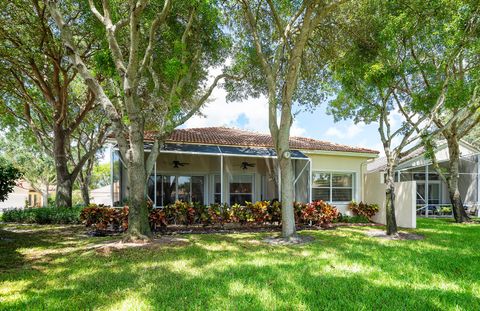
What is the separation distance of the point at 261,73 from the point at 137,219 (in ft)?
28.2

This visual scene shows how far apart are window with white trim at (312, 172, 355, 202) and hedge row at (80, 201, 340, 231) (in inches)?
142

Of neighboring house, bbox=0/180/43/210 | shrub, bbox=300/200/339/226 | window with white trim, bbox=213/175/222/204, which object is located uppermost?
window with white trim, bbox=213/175/222/204

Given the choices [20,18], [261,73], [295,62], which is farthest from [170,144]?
[20,18]

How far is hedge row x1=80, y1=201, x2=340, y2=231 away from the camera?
40.7 ft

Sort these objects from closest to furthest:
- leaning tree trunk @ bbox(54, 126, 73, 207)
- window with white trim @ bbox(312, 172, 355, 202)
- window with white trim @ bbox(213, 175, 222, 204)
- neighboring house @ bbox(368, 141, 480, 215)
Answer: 1. leaning tree trunk @ bbox(54, 126, 73, 207)
2. window with white trim @ bbox(312, 172, 355, 202)
3. window with white trim @ bbox(213, 175, 222, 204)
4. neighboring house @ bbox(368, 141, 480, 215)

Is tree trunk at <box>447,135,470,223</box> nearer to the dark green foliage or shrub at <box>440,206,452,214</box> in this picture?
shrub at <box>440,206,452,214</box>

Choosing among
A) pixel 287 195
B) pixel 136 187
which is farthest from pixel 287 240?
pixel 136 187

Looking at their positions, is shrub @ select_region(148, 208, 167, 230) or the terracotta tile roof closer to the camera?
shrub @ select_region(148, 208, 167, 230)

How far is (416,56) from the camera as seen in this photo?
45.6ft

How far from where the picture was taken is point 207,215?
1356cm

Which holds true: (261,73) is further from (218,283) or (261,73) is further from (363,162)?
(218,283)

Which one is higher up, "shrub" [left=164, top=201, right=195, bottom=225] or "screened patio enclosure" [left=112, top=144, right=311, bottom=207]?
"screened patio enclosure" [left=112, top=144, right=311, bottom=207]

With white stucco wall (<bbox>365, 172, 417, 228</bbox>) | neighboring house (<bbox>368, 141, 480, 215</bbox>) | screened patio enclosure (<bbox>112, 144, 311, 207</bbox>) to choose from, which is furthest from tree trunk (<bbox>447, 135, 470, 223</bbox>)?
screened patio enclosure (<bbox>112, 144, 311, 207</bbox>)

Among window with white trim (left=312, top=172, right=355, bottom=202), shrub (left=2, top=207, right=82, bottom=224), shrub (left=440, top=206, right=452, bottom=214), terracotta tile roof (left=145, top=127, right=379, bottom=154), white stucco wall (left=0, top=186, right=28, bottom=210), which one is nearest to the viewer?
terracotta tile roof (left=145, top=127, right=379, bottom=154)
